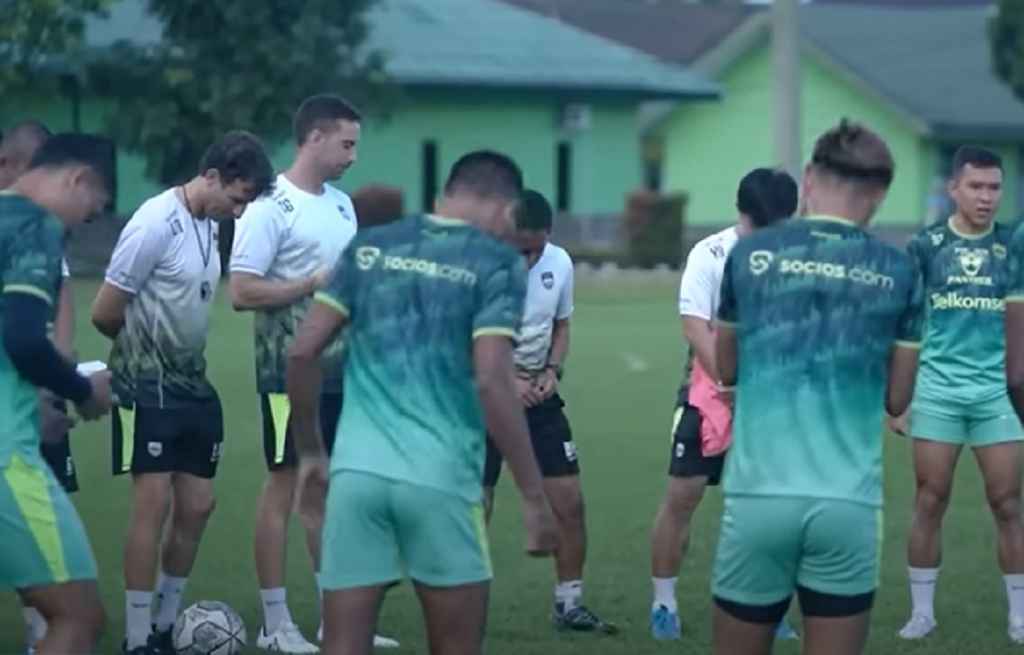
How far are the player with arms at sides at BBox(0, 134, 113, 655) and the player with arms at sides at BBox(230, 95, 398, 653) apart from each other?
8.88 ft

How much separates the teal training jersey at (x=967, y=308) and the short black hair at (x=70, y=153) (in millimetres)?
4442

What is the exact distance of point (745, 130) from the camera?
2504 inches

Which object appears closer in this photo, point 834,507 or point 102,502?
point 834,507

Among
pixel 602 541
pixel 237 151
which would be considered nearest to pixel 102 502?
pixel 602 541

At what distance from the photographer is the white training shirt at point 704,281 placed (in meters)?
10.7

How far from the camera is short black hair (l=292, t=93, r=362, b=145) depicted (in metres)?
10.4

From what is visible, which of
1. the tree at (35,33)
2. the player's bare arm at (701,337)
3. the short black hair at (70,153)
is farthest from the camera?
the tree at (35,33)

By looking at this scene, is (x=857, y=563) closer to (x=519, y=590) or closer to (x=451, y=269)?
(x=451, y=269)

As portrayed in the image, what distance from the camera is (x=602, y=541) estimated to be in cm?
1423

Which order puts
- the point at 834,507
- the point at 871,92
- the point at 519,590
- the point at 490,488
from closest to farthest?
1. the point at 834,507
2. the point at 490,488
3. the point at 519,590
4. the point at 871,92

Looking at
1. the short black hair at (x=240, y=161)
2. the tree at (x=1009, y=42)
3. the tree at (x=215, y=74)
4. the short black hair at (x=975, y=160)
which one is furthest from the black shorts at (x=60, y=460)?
the tree at (x=1009, y=42)

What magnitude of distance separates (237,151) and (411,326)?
9.19 ft

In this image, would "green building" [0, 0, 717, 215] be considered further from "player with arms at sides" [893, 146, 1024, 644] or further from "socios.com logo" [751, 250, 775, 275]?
"socios.com logo" [751, 250, 775, 275]

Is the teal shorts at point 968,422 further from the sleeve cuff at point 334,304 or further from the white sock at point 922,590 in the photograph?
the sleeve cuff at point 334,304
